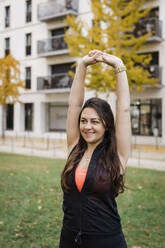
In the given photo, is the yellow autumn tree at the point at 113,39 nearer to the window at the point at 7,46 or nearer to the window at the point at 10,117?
the window at the point at 10,117

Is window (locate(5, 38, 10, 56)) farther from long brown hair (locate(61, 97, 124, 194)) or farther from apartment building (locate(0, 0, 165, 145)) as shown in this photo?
long brown hair (locate(61, 97, 124, 194))

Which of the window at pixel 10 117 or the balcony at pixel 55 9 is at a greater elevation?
the balcony at pixel 55 9

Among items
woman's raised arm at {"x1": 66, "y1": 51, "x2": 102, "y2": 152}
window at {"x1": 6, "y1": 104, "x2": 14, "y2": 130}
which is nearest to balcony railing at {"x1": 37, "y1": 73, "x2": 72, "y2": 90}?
window at {"x1": 6, "y1": 104, "x2": 14, "y2": 130}

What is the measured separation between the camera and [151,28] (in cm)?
1939

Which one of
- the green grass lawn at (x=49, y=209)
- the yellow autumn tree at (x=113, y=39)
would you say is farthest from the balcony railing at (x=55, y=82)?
the green grass lawn at (x=49, y=209)

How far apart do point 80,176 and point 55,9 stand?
81.6 ft

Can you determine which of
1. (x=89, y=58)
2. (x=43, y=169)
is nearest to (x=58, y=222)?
(x=89, y=58)

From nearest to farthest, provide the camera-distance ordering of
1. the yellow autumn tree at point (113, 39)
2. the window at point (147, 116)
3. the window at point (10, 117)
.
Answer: the yellow autumn tree at point (113, 39) < the window at point (147, 116) < the window at point (10, 117)

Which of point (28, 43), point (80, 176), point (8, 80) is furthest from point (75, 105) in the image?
point (28, 43)

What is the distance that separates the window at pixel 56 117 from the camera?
2548 cm

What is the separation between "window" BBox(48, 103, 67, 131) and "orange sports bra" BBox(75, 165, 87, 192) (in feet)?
75.7

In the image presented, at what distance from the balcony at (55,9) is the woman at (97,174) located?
890 inches

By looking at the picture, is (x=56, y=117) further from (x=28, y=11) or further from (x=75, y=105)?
(x=75, y=105)

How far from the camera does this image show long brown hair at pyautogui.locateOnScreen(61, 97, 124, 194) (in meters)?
2.08
